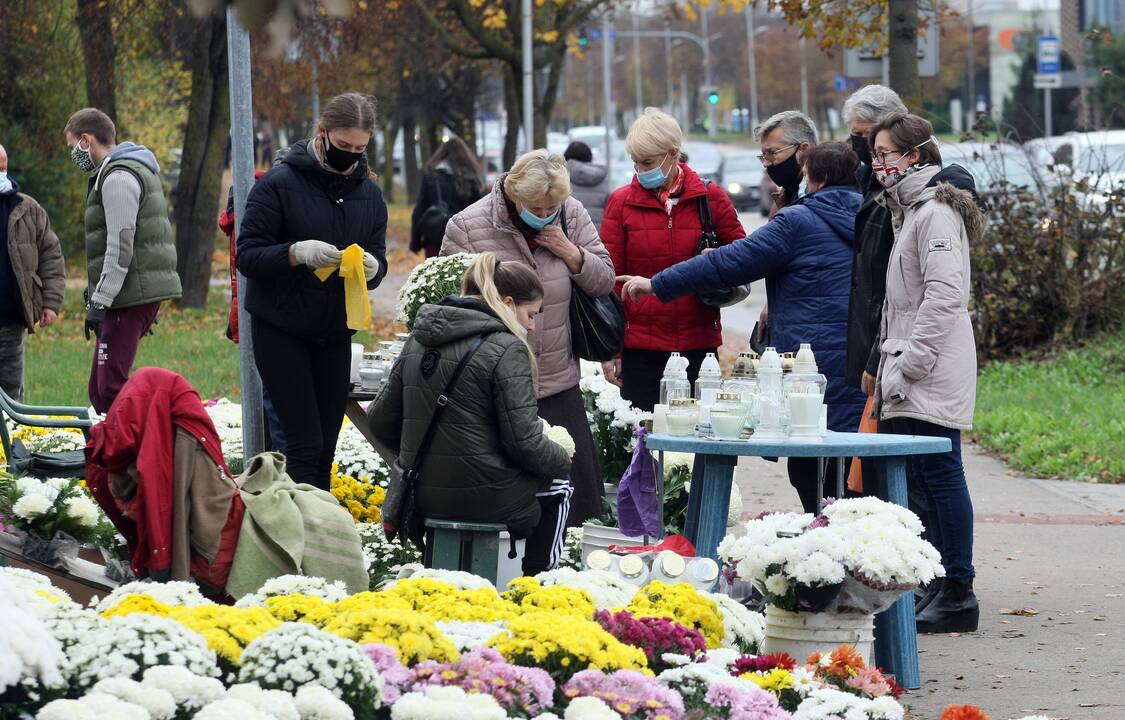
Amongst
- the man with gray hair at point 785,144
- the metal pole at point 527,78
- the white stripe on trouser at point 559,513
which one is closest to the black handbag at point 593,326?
the white stripe on trouser at point 559,513

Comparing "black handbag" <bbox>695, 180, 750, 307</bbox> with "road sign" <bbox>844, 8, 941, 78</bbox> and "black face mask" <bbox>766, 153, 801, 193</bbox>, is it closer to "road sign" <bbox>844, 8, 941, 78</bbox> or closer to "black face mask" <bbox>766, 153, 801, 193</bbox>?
"black face mask" <bbox>766, 153, 801, 193</bbox>

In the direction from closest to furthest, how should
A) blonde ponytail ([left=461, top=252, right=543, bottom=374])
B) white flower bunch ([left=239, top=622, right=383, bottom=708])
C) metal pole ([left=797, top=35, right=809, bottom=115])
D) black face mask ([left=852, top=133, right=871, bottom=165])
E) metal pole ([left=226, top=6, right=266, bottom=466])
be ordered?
white flower bunch ([left=239, top=622, right=383, bottom=708])
blonde ponytail ([left=461, top=252, right=543, bottom=374])
metal pole ([left=226, top=6, right=266, bottom=466])
black face mask ([left=852, top=133, right=871, bottom=165])
metal pole ([left=797, top=35, right=809, bottom=115])

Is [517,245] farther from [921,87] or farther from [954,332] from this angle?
[921,87]

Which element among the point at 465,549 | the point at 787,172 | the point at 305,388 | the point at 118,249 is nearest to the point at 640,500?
the point at 465,549

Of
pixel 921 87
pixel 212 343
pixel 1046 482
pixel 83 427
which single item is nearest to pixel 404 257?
pixel 212 343

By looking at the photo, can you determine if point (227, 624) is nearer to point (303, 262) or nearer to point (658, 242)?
point (303, 262)

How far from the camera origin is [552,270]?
688cm

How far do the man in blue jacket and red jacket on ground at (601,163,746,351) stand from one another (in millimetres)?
453

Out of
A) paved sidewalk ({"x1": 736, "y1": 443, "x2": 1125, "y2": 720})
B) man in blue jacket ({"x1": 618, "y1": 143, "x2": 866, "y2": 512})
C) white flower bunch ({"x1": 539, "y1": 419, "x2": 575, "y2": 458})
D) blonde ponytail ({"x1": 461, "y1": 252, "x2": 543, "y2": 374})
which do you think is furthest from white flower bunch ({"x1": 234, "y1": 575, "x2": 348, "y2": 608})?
man in blue jacket ({"x1": 618, "y1": 143, "x2": 866, "y2": 512})

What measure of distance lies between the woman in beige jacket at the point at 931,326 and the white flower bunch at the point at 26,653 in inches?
141

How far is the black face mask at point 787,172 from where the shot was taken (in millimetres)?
7391

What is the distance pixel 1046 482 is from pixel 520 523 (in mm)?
5524

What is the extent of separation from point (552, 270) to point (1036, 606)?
2448 mm

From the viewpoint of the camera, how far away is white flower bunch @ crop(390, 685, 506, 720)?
12.6ft
